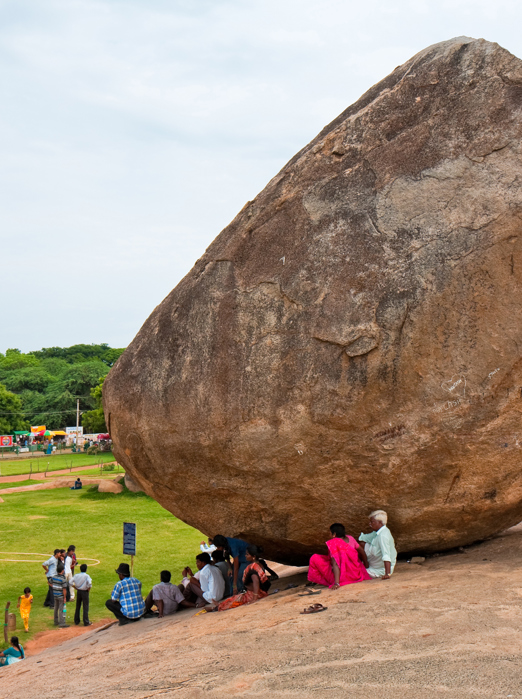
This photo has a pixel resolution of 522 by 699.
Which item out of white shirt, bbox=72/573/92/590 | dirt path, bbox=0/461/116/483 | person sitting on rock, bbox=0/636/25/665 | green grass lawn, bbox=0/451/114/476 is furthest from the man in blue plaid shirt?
green grass lawn, bbox=0/451/114/476

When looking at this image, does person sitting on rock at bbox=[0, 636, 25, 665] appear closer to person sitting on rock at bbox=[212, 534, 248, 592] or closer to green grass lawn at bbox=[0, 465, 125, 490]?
person sitting on rock at bbox=[212, 534, 248, 592]

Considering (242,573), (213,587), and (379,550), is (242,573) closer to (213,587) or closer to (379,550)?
(213,587)

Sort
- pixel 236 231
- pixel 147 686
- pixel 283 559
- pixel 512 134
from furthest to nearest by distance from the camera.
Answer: pixel 283 559, pixel 236 231, pixel 512 134, pixel 147 686

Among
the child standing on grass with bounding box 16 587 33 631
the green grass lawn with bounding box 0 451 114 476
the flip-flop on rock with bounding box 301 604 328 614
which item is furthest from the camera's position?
the green grass lawn with bounding box 0 451 114 476

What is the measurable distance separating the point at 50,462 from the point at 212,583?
3536 cm

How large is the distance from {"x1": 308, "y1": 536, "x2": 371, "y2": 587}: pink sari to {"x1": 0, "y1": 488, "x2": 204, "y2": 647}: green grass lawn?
21.6ft

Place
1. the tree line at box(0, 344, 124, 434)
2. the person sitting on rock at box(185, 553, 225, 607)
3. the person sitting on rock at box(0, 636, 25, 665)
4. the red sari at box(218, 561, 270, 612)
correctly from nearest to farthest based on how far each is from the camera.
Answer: the red sari at box(218, 561, 270, 612) < the person sitting on rock at box(185, 553, 225, 607) < the person sitting on rock at box(0, 636, 25, 665) < the tree line at box(0, 344, 124, 434)

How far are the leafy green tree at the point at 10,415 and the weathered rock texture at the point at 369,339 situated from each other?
1750 inches

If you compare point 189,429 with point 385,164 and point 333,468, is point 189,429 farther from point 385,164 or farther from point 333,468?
point 385,164

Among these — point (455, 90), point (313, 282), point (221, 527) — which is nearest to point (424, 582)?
point (221, 527)

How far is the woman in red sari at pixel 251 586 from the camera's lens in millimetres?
7340

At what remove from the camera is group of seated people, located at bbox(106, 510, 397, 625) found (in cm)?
676

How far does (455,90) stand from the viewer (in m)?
7.07

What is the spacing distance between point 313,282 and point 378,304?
747 mm
